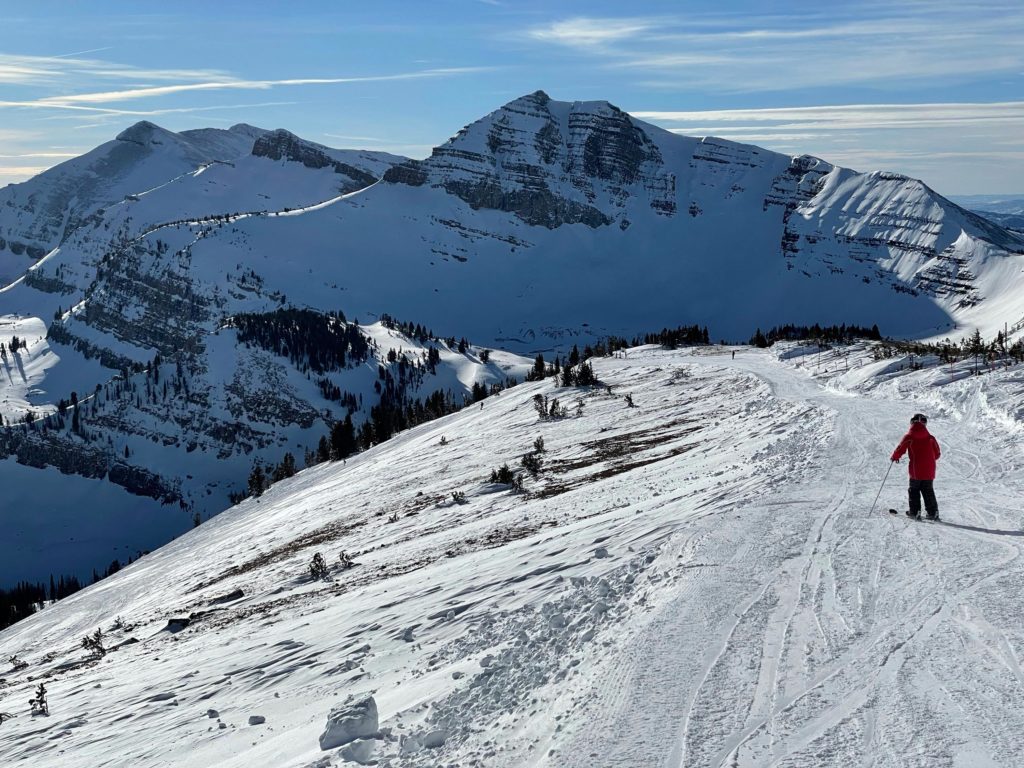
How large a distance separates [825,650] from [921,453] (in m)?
6.57

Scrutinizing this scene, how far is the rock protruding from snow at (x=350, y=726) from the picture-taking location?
8078mm

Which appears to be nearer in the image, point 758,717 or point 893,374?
point 758,717

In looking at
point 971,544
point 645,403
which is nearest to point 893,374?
point 645,403

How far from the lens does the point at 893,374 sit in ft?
103

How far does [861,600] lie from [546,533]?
669cm

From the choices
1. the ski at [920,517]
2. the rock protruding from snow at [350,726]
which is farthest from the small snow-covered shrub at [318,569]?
the ski at [920,517]

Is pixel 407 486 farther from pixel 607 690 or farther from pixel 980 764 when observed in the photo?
pixel 980 764

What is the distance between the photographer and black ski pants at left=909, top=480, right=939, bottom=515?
13.5m

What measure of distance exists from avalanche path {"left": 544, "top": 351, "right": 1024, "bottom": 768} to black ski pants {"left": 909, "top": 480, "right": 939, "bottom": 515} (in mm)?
313

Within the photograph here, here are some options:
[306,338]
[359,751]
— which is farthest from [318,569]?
[306,338]

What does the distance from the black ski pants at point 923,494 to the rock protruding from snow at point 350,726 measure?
9.82 meters

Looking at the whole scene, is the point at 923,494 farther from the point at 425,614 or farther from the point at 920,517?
the point at 425,614

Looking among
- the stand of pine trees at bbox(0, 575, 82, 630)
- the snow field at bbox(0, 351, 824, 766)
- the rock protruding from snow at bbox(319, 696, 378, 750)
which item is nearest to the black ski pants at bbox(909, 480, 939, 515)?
the snow field at bbox(0, 351, 824, 766)

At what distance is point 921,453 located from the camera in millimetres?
13773
